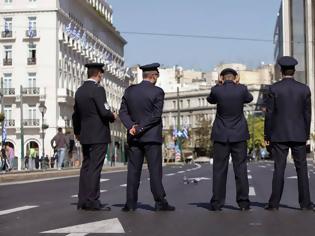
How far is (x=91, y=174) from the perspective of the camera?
10.4 metres

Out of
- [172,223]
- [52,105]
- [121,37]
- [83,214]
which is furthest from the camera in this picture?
[121,37]

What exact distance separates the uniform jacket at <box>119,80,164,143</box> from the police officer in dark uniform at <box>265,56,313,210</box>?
153 cm

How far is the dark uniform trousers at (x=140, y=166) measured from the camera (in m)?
10.1

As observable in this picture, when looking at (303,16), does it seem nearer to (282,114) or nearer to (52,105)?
(52,105)

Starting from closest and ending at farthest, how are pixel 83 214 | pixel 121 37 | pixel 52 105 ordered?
1. pixel 83 214
2. pixel 52 105
3. pixel 121 37

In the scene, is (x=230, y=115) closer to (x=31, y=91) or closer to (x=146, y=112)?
(x=146, y=112)

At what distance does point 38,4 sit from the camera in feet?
283

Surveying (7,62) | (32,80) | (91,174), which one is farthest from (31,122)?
(91,174)

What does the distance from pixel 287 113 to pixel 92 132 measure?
279 cm

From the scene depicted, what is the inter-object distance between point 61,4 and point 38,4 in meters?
3.01

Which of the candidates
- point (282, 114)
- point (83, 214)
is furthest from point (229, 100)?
point (83, 214)

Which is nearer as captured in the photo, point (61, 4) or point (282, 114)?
point (282, 114)

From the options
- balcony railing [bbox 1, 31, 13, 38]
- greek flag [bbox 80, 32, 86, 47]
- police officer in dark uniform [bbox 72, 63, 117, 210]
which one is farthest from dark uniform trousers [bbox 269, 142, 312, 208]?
greek flag [bbox 80, 32, 86, 47]

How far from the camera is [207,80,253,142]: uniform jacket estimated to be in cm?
1017
